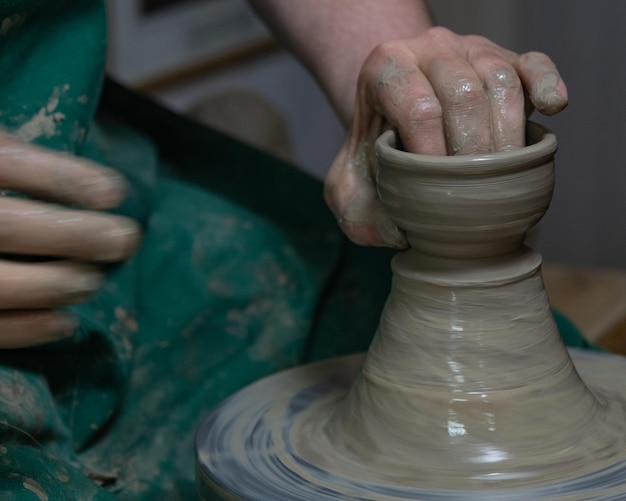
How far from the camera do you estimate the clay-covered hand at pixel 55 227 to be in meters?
0.86

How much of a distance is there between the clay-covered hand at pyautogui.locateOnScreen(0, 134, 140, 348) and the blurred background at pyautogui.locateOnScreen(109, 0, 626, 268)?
6.91 ft

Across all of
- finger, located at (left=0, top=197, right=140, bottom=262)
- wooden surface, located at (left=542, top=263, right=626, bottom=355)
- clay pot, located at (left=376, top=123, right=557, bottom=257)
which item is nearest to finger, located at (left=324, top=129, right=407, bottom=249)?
clay pot, located at (left=376, top=123, right=557, bottom=257)

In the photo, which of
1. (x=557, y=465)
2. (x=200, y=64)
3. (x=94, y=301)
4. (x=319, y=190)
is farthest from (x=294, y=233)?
(x=200, y=64)

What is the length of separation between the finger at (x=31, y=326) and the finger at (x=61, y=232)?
6 centimetres

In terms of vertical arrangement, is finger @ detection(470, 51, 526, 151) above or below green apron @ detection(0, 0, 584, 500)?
above

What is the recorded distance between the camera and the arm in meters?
1.03

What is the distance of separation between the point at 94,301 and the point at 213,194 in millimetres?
338

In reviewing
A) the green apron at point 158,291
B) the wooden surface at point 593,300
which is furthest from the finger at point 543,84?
the wooden surface at point 593,300

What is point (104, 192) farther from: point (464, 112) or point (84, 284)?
point (464, 112)

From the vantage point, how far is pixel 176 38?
3.08 metres

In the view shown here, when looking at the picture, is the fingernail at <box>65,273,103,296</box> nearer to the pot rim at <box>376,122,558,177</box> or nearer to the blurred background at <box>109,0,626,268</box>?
the pot rim at <box>376,122,558,177</box>

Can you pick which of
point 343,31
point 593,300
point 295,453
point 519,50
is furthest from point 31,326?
point 519,50

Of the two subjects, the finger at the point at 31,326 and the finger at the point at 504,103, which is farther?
the finger at the point at 504,103

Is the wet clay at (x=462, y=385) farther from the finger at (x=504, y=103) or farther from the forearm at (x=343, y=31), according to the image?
the forearm at (x=343, y=31)
